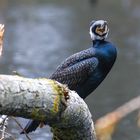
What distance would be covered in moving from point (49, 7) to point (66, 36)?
740 cm

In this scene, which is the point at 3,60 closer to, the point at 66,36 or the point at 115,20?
the point at 66,36

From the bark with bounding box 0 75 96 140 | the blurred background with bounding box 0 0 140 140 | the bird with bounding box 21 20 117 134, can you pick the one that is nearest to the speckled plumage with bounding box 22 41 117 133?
the bird with bounding box 21 20 117 134

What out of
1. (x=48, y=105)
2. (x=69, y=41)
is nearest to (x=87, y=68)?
(x=48, y=105)

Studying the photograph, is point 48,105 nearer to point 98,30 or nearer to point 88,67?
point 88,67

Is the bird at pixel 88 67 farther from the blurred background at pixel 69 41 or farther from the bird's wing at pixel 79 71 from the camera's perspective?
the blurred background at pixel 69 41

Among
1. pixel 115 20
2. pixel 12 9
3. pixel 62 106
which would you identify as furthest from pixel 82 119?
pixel 12 9

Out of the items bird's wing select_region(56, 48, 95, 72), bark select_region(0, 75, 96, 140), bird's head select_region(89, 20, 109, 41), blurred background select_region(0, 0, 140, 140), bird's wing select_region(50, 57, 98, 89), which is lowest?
blurred background select_region(0, 0, 140, 140)

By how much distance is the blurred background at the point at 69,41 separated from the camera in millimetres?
10641

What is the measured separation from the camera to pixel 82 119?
3396mm

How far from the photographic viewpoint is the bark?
114 inches

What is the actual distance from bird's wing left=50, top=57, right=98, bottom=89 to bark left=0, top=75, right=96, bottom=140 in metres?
1.82

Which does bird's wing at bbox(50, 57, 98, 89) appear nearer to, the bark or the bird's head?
the bird's head

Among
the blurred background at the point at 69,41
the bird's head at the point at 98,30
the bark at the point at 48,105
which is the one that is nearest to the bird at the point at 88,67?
the bird's head at the point at 98,30

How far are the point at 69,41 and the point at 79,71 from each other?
12.6 metres
